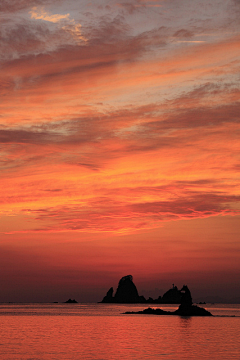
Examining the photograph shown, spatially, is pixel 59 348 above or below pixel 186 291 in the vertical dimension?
below

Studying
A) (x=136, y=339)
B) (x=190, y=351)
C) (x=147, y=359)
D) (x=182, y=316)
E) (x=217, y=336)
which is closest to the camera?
(x=147, y=359)

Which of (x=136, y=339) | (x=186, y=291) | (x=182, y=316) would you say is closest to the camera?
(x=136, y=339)

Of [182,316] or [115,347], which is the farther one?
[182,316]

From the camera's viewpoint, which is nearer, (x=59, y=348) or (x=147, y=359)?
(x=147, y=359)

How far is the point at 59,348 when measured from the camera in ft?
205

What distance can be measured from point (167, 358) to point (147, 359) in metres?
3.20

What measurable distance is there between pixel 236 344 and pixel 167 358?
68.7 feet

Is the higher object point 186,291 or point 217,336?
point 186,291

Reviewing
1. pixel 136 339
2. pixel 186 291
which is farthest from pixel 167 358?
pixel 186 291

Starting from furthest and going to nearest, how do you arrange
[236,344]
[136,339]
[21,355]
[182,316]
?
[182,316]
[136,339]
[236,344]
[21,355]

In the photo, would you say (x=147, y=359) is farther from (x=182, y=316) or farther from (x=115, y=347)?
(x=182, y=316)

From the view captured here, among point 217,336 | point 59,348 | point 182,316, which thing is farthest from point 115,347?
point 182,316

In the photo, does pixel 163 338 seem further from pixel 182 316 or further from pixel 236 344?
pixel 182 316

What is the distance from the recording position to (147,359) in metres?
51.1
